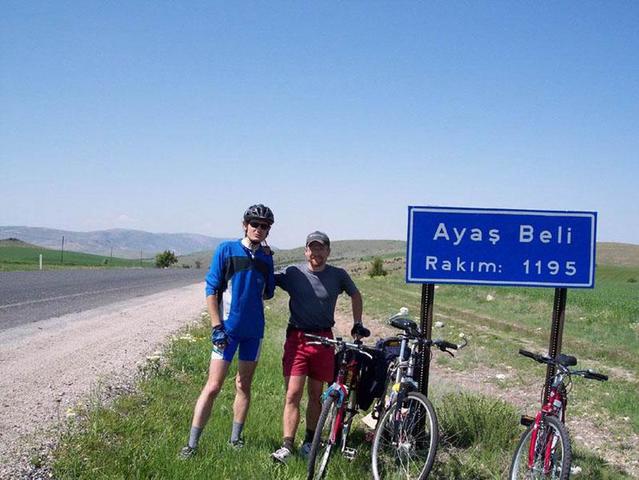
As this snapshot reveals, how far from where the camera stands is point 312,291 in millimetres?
5211

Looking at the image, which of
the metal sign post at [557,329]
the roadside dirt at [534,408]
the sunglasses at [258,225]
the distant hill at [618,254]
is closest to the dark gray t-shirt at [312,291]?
the sunglasses at [258,225]

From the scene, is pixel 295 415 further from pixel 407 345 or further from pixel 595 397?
pixel 595 397

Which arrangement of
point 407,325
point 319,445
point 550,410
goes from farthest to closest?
point 407,325 → point 319,445 → point 550,410

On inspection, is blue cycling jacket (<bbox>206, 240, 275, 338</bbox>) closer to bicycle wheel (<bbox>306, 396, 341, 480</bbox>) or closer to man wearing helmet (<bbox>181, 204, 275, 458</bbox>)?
man wearing helmet (<bbox>181, 204, 275, 458</bbox>)

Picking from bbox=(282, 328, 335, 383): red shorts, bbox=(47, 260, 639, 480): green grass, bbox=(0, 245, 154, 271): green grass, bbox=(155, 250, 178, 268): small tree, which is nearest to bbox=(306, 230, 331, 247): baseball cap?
bbox=(282, 328, 335, 383): red shorts

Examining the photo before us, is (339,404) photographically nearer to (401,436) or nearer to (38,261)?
(401,436)

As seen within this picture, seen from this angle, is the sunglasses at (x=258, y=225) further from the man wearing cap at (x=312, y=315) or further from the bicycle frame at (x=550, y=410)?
the bicycle frame at (x=550, y=410)

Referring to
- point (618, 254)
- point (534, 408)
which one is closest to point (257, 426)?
point (534, 408)

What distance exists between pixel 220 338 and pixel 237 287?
17.1 inches

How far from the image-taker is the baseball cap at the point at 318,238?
516cm

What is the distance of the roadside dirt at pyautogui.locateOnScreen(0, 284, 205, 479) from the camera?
514cm

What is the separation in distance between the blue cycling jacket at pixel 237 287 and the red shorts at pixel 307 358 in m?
0.38

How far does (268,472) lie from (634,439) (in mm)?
4476

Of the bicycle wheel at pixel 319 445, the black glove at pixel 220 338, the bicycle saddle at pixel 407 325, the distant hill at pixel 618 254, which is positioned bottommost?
the bicycle wheel at pixel 319 445
